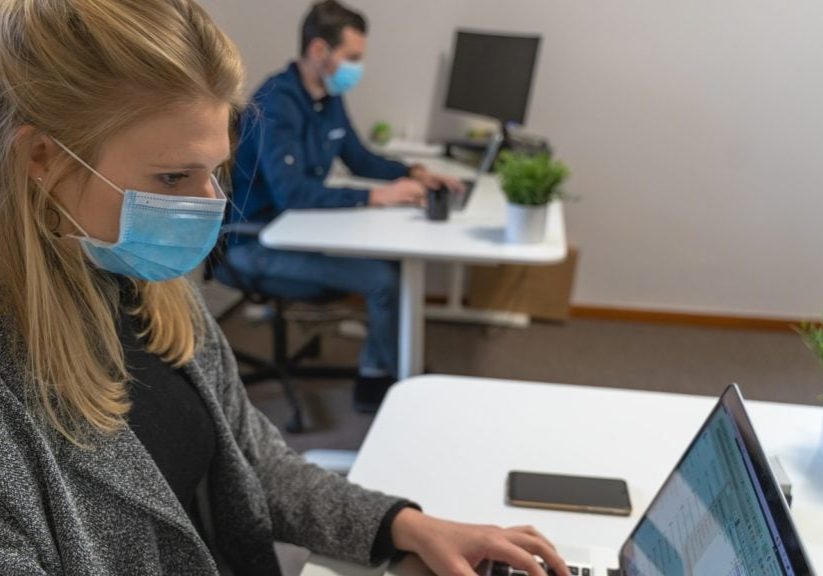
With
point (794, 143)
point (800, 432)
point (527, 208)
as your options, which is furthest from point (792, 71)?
point (800, 432)

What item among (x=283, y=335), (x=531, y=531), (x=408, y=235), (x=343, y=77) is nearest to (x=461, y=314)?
(x=283, y=335)

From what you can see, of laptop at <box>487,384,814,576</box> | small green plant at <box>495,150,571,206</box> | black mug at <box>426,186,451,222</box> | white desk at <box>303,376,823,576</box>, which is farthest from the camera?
black mug at <box>426,186,451,222</box>

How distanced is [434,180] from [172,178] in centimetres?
166

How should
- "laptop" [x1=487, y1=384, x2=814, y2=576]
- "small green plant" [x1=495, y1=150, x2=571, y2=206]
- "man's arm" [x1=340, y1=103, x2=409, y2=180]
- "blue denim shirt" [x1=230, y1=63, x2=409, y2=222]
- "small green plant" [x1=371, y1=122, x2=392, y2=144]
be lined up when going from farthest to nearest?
"small green plant" [x1=371, y1=122, x2=392, y2=144], "man's arm" [x1=340, y1=103, x2=409, y2=180], "blue denim shirt" [x1=230, y1=63, x2=409, y2=222], "small green plant" [x1=495, y1=150, x2=571, y2=206], "laptop" [x1=487, y1=384, x2=814, y2=576]

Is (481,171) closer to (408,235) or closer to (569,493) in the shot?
(408,235)

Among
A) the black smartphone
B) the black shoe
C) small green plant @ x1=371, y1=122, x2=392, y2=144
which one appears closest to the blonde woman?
the black smartphone

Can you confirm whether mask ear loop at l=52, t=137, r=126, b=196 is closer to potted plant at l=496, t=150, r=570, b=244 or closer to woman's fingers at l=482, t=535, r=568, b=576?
woman's fingers at l=482, t=535, r=568, b=576

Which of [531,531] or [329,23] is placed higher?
[329,23]

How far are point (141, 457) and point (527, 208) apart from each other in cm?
134

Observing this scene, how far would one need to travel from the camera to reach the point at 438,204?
84.7 inches

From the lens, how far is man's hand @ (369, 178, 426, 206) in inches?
89.8

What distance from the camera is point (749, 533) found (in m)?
0.58

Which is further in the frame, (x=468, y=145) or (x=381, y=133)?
(x=381, y=133)

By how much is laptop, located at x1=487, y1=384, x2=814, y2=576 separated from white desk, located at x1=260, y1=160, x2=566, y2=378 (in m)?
1.11
